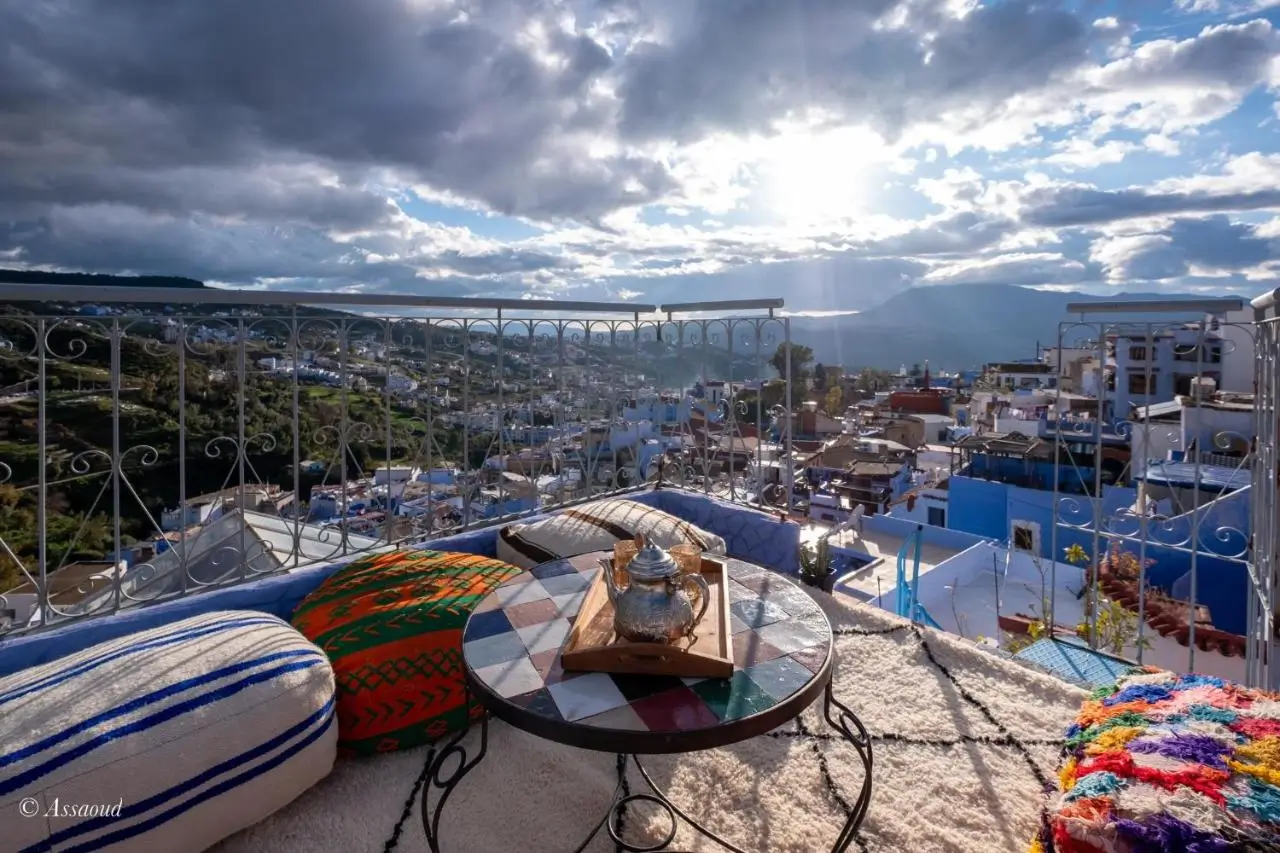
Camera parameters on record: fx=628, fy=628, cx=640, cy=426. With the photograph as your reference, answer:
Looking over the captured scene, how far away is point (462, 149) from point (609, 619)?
20.5 feet

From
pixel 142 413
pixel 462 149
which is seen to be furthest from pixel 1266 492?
pixel 462 149

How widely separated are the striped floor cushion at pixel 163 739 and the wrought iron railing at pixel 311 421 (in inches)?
26.6

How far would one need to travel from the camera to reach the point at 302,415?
97.7 inches

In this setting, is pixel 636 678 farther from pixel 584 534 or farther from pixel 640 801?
pixel 584 534

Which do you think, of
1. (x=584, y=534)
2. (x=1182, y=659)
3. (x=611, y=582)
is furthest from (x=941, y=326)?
(x=611, y=582)

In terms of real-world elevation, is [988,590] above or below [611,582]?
below

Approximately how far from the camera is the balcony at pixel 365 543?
5.00 ft

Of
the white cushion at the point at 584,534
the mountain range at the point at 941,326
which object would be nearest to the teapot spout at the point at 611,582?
the white cushion at the point at 584,534

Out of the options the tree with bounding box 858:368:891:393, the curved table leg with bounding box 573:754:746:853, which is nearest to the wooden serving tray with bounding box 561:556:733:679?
the curved table leg with bounding box 573:754:746:853

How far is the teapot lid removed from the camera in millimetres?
1203

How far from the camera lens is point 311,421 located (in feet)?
8.16

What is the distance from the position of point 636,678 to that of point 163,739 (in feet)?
3.31

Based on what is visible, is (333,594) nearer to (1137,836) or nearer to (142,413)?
(142,413)

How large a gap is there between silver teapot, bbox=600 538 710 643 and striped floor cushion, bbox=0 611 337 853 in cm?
89
